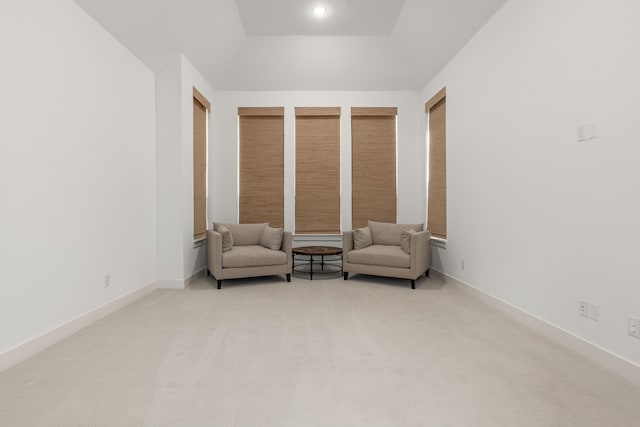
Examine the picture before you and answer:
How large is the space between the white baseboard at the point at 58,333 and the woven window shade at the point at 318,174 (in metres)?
3.05

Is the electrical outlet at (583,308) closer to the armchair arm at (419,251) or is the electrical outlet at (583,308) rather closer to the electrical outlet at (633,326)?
the electrical outlet at (633,326)

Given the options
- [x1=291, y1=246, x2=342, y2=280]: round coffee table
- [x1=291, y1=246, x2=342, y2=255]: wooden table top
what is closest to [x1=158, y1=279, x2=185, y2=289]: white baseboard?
[x1=291, y1=246, x2=342, y2=255]: wooden table top

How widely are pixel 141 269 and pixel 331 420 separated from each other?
131 inches

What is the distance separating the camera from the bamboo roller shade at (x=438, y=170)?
5.27m

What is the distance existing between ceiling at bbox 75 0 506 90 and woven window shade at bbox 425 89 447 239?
542 mm

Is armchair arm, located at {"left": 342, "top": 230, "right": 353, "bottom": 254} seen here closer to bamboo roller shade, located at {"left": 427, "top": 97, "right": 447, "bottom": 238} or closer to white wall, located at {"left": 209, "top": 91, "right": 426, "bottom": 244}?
white wall, located at {"left": 209, "top": 91, "right": 426, "bottom": 244}

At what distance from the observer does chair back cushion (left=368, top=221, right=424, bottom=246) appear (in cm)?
551

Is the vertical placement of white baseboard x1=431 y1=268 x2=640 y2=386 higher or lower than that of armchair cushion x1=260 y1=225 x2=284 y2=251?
lower

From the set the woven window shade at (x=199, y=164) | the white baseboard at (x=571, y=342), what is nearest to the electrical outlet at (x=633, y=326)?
the white baseboard at (x=571, y=342)

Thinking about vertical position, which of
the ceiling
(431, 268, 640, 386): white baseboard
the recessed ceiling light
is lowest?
(431, 268, 640, 386): white baseboard

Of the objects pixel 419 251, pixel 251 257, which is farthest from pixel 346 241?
pixel 251 257

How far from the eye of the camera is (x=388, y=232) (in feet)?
18.3

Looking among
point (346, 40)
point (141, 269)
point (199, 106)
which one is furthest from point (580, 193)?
point (199, 106)

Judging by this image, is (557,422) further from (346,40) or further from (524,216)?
(346,40)
